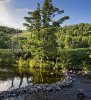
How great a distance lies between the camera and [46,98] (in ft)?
69.6

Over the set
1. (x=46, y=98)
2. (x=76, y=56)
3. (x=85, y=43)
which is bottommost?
(x=46, y=98)

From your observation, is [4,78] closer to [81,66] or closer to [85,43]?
[81,66]

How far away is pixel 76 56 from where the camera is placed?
45.8 metres

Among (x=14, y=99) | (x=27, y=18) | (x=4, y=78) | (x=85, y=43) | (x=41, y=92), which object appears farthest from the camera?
(x=85, y=43)

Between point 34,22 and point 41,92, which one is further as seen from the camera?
point 34,22

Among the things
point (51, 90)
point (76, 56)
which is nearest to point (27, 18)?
point (76, 56)

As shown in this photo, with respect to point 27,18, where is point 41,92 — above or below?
below

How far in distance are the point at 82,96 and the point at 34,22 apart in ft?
93.0

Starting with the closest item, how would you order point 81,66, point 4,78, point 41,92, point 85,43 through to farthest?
point 41,92 < point 4,78 < point 81,66 < point 85,43

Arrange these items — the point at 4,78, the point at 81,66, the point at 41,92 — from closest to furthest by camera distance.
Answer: the point at 41,92 < the point at 4,78 < the point at 81,66

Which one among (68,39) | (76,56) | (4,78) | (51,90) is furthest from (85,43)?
(51,90)

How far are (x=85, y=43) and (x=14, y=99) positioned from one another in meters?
69.5

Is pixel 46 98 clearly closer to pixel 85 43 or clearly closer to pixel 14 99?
pixel 14 99

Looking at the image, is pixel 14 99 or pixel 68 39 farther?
pixel 68 39
